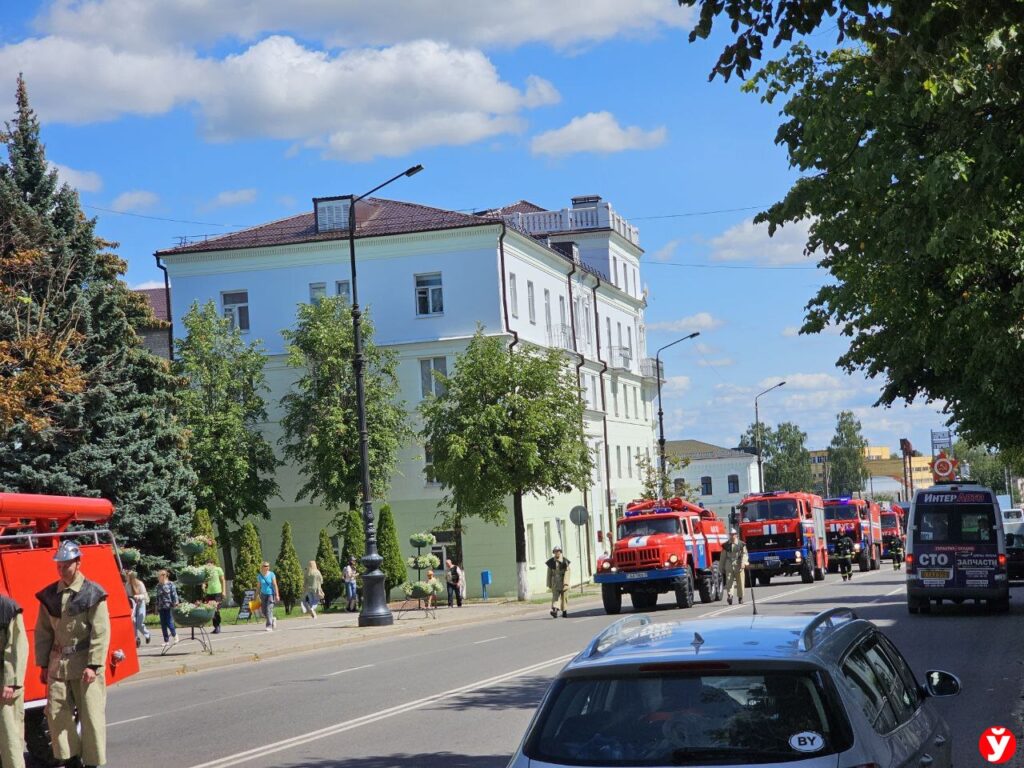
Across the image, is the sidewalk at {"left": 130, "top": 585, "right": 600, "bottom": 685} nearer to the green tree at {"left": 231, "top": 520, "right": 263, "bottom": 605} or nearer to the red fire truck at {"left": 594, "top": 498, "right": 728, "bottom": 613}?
the green tree at {"left": 231, "top": 520, "right": 263, "bottom": 605}

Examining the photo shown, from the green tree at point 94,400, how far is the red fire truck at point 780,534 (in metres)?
18.8

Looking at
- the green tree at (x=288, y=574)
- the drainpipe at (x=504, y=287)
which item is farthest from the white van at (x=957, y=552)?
the drainpipe at (x=504, y=287)

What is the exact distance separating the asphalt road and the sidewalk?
0.83m

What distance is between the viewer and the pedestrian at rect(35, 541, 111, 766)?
1055cm

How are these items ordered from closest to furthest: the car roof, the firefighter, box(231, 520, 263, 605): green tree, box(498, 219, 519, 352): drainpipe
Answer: the car roof, box(231, 520, 263, 605): green tree, the firefighter, box(498, 219, 519, 352): drainpipe

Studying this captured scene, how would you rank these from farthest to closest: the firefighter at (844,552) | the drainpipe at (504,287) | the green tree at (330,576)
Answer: the drainpipe at (504,287)
the firefighter at (844,552)
the green tree at (330,576)

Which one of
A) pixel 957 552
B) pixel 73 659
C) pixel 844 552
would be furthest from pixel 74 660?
pixel 844 552

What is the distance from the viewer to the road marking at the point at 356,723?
11.4 metres

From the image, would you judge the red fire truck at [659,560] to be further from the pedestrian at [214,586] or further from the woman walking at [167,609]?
the woman walking at [167,609]

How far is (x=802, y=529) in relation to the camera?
46.6 m

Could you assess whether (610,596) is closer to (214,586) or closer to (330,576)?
(214,586)

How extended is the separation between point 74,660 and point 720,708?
23.4 ft

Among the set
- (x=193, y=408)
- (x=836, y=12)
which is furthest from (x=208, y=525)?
(x=836, y=12)

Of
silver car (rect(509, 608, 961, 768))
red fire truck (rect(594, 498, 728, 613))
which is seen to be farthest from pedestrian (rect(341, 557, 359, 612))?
A: silver car (rect(509, 608, 961, 768))
